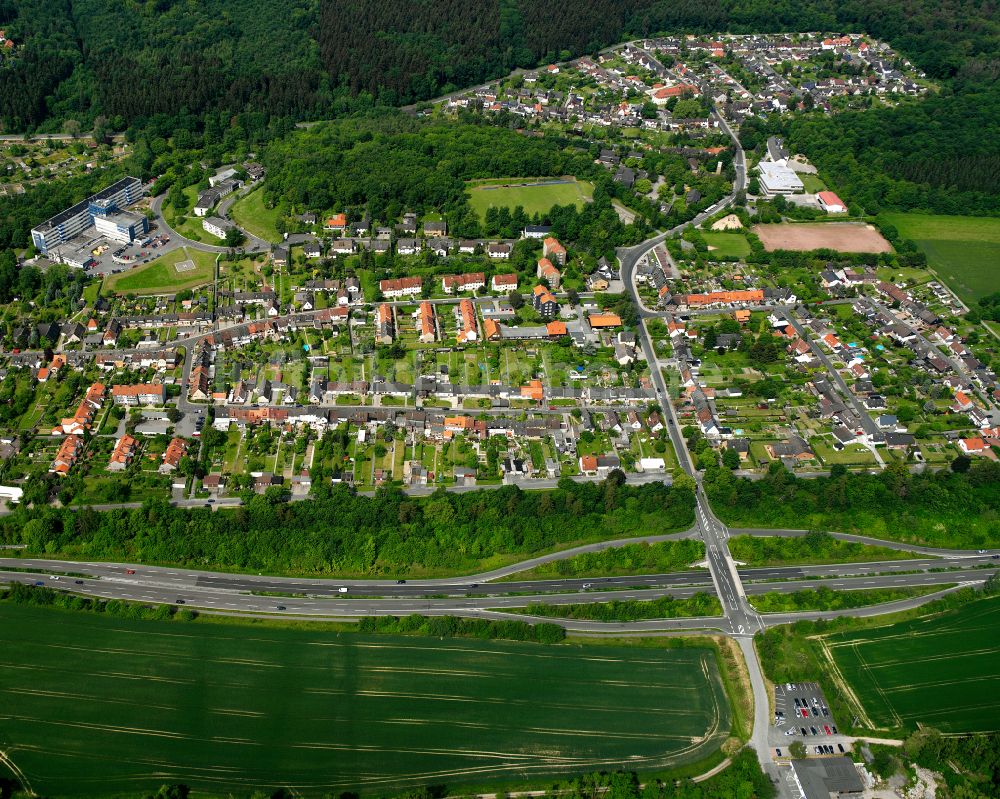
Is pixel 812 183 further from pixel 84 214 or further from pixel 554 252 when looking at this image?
pixel 84 214

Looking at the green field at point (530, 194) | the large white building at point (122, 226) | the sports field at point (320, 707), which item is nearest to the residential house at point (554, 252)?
the green field at point (530, 194)

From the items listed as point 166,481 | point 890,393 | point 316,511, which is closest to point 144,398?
point 166,481

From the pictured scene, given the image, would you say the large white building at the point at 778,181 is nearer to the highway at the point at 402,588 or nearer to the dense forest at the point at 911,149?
the dense forest at the point at 911,149

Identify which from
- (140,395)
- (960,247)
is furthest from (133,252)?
(960,247)

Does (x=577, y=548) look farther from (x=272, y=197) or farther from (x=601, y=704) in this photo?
(x=272, y=197)

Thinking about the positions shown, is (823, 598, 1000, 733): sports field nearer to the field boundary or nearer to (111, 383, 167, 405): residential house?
the field boundary
